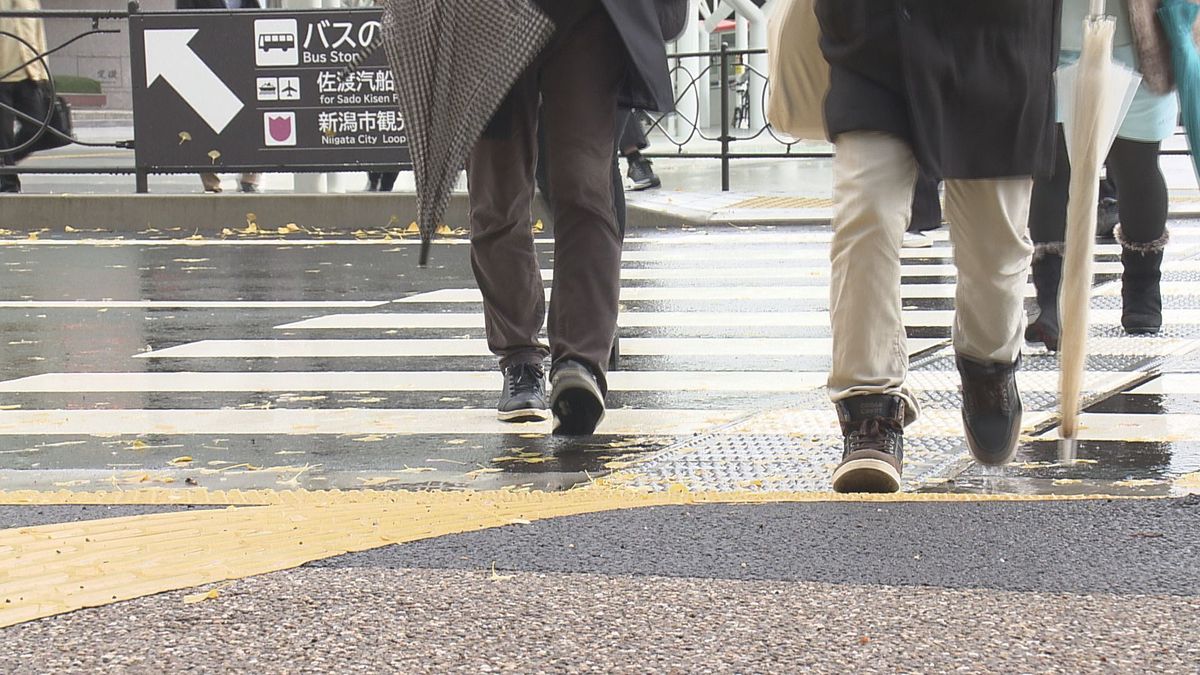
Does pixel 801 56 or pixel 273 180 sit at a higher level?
pixel 801 56

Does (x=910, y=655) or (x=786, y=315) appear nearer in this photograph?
(x=910, y=655)

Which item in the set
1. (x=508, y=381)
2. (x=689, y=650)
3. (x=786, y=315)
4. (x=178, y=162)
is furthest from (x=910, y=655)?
(x=178, y=162)

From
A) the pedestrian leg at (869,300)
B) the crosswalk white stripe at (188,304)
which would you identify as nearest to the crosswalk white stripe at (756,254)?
the crosswalk white stripe at (188,304)

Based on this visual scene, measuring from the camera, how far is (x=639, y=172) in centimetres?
1309

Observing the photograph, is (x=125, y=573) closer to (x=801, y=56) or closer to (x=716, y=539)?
(x=716, y=539)

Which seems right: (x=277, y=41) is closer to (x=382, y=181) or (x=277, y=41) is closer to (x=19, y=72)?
(x=382, y=181)

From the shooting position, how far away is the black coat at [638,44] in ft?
13.9

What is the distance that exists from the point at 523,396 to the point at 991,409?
1.34 metres

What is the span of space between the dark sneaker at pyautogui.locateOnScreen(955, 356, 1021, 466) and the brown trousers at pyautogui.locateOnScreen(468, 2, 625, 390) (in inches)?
38.6

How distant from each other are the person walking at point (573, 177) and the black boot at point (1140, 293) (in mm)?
2322

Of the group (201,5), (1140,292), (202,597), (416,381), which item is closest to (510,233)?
(416,381)

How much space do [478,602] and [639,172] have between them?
34.3 ft

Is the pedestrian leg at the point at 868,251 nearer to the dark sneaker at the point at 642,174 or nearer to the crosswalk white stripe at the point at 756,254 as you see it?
the crosswalk white stripe at the point at 756,254

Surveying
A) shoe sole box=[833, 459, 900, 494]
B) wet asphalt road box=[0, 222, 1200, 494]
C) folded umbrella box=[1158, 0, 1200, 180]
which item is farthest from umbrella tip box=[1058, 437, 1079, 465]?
folded umbrella box=[1158, 0, 1200, 180]
